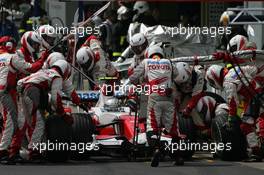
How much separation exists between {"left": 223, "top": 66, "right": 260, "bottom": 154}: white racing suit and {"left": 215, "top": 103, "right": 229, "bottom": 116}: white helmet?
406mm

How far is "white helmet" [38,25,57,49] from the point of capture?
19.4m

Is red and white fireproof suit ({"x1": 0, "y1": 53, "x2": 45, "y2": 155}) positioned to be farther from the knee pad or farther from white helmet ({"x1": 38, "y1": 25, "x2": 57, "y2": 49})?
the knee pad

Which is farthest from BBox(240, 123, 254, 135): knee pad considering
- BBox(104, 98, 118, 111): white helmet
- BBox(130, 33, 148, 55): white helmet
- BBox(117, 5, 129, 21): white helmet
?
BBox(117, 5, 129, 21): white helmet

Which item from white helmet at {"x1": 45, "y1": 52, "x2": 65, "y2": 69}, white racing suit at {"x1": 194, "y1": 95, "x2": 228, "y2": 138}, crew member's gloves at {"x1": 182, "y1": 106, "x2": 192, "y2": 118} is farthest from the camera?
white racing suit at {"x1": 194, "y1": 95, "x2": 228, "y2": 138}

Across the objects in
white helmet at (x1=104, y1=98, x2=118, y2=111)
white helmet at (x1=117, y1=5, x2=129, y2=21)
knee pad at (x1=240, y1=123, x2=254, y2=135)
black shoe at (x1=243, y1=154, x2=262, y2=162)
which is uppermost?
white helmet at (x1=117, y1=5, x2=129, y2=21)

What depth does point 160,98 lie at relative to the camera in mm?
18578

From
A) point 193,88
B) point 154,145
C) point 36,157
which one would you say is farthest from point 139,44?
point 36,157

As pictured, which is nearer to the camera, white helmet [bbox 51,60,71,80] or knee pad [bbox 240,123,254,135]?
white helmet [bbox 51,60,71,80]

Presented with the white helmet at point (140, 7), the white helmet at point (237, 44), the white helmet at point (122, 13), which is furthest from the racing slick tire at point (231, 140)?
the white helmet at point (140, 7)

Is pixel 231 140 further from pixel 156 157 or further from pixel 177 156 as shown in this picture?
pixel 156 157

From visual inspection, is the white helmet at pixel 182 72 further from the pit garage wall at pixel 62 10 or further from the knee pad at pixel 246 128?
the pit garage wall at pixel 62 10

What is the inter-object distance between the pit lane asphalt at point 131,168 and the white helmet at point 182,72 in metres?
1.34

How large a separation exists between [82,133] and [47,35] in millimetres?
1749

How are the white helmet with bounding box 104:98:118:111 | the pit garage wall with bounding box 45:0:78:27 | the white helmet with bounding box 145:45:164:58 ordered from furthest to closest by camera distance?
the pit garage wall with bounding box 45:0:78:27, the white helmet with bounding box 104:98:118:111, the white helmet with bounding box 145:45:164:58
